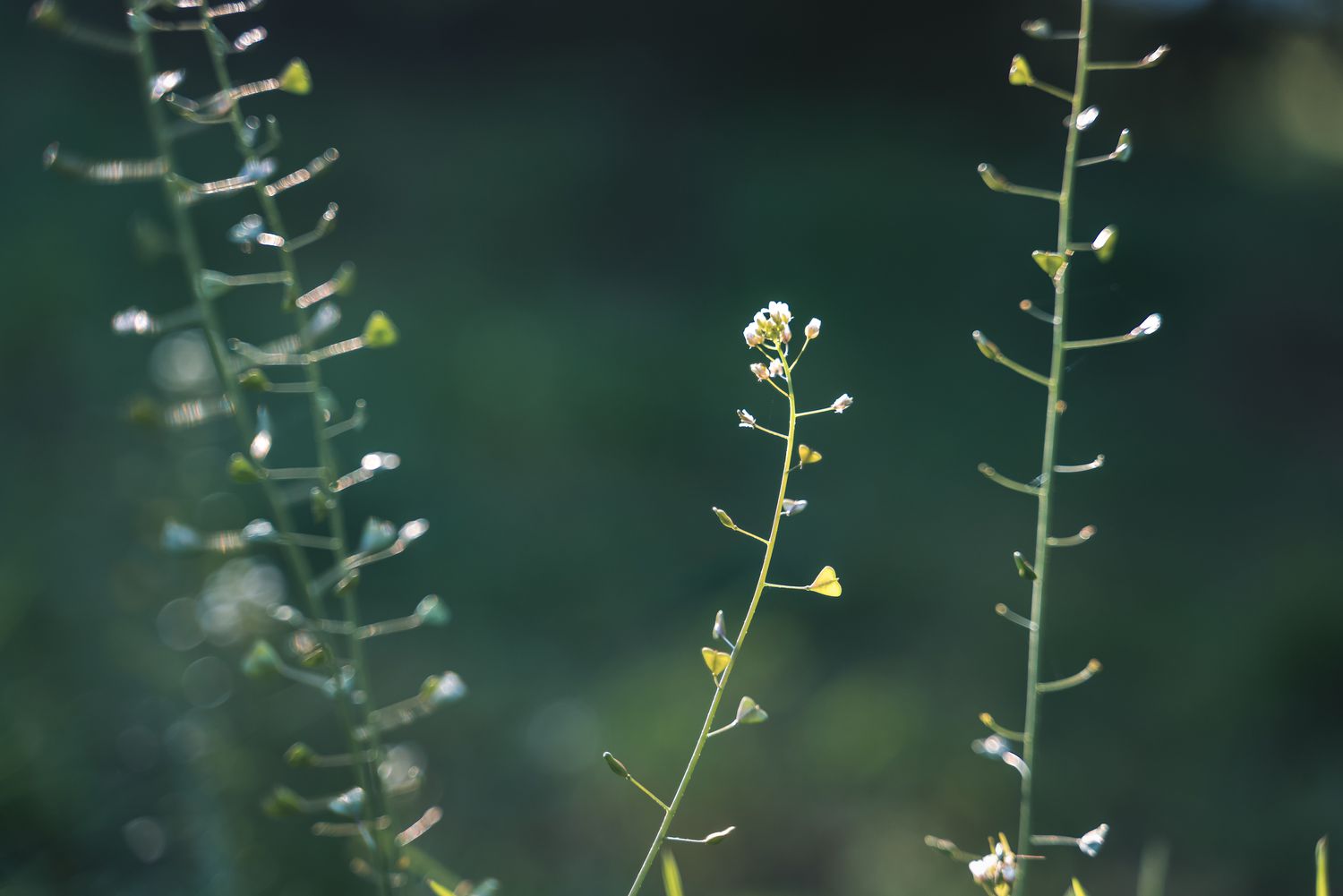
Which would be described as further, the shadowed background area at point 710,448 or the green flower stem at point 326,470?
the shadowed background area at point 710,448

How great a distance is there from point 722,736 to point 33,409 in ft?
6.07

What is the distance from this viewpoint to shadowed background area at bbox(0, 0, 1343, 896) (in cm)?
154

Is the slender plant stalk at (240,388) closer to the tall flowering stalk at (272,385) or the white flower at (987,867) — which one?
the tall flowering stalk at (272,385)

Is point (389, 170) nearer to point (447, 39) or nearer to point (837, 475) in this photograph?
point (447, 39)

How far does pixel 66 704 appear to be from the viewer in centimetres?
136

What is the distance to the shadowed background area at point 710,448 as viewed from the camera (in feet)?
5.06

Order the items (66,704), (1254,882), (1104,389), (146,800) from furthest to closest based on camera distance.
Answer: (1104,389)
(1254,882)
(66,704)
(146,800)

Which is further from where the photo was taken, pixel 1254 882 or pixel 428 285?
pixel 428 285

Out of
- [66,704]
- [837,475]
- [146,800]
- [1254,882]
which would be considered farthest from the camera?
[837,475]

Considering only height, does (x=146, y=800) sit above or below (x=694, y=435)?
above

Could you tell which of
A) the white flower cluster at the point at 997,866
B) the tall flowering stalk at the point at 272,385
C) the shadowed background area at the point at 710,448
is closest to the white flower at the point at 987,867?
the white flower cluster at the point at 997,866

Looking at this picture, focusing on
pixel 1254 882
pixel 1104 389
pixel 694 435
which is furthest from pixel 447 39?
pixel 1254 882

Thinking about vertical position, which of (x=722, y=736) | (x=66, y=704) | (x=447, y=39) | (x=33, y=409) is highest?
(x=447, y=39)

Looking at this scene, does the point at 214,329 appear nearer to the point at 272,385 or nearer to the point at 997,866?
the point at 272,385
